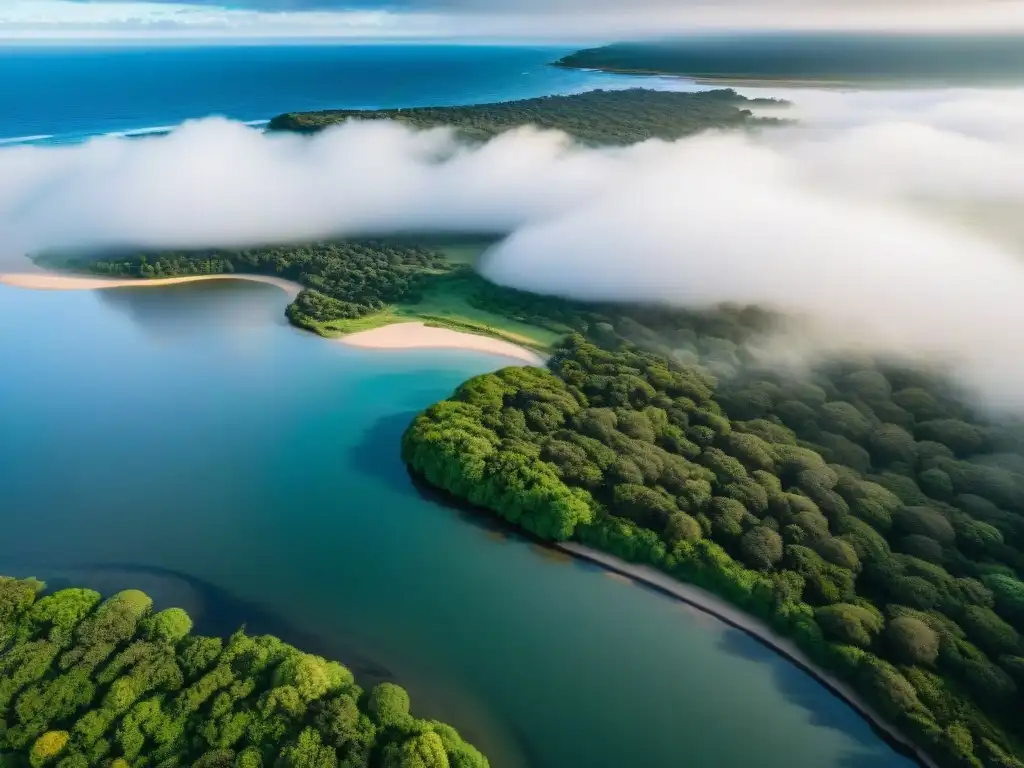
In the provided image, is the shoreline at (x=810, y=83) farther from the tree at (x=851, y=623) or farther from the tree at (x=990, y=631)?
the tree at (x=851, y=623)

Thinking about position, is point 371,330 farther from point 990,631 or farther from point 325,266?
point 990,631

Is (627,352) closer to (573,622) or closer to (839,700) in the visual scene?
(573,622)

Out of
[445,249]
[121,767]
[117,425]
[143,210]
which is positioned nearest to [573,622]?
[121,767]

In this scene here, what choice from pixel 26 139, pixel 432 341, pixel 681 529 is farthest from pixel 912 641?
pixel 26 139

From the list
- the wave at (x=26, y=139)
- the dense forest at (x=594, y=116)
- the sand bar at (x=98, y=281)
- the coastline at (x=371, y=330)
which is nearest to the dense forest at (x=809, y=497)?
the coastline at (x=371, y=330)

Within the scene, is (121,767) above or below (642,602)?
above

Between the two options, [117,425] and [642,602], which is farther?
[117,425]
